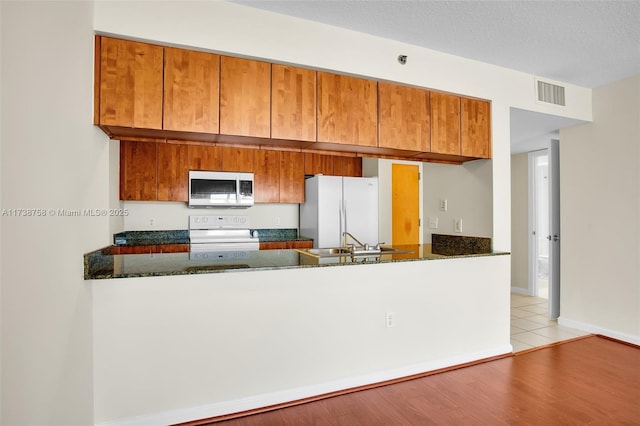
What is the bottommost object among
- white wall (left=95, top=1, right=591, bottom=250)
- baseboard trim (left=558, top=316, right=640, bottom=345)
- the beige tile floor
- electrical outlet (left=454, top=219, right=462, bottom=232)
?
the beige tile floor

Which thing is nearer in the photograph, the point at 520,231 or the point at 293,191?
the point at 293,191

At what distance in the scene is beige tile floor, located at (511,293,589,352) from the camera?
133 inches

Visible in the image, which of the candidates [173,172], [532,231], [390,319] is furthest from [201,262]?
[532,231]

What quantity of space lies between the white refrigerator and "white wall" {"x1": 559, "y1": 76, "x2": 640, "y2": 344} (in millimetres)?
2214

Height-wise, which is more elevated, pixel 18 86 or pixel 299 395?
pixel 18 86

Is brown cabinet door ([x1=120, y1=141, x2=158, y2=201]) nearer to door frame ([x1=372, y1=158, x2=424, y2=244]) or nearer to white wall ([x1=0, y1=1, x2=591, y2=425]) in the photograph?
white wall ([x1=0, y1=1, x2=591, y2=425])

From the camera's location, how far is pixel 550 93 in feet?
11.1

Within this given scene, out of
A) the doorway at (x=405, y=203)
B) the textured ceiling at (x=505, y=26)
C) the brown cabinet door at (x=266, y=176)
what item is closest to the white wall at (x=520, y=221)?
the doorway at (x=405, y=203)

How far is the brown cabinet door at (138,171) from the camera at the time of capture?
4078 millimetres

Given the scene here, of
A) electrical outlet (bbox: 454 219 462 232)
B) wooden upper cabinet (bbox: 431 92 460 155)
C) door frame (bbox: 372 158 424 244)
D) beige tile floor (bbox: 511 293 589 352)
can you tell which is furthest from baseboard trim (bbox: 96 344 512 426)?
door frame (bbox: 372 158 424 244)

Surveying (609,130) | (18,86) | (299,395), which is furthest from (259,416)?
(609,130)

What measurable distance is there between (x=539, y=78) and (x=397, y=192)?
2.22 m

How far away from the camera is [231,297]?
6.97 ft

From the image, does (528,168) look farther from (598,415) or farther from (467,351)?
(598,415)
